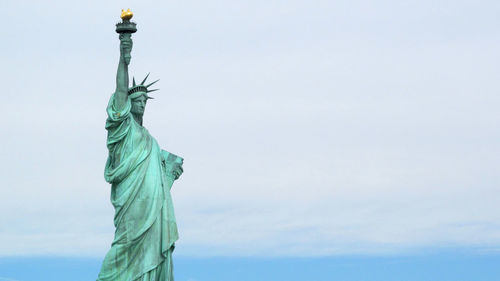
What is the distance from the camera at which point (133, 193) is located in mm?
34219

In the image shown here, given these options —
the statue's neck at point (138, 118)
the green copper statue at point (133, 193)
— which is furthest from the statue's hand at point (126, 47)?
the statue's neck at point (138, 118)

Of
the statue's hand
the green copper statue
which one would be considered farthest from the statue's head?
the statue's hand

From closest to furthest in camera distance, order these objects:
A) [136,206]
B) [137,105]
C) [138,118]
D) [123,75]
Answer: [136,206] < [123,75] < [137,105] < [138,118]

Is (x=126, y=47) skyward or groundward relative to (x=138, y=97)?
skyward

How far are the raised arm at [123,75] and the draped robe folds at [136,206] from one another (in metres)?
0.18

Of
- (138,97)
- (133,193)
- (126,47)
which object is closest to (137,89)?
(138,97)

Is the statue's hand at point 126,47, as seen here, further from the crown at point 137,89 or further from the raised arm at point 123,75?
the crown at point 137,89

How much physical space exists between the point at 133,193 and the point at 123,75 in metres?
3.03

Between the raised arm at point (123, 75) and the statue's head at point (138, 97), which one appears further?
the statue's head at point (138, 97)

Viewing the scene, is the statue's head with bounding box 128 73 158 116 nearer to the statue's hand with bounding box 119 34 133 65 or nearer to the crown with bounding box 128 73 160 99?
the crown with bounding box 128 73 160 99

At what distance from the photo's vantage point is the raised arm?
113ft

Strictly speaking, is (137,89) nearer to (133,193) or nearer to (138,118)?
(138,118)

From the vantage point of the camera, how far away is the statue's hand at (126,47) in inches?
1359

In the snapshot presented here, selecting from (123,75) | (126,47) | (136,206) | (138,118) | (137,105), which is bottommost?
(136,206)
